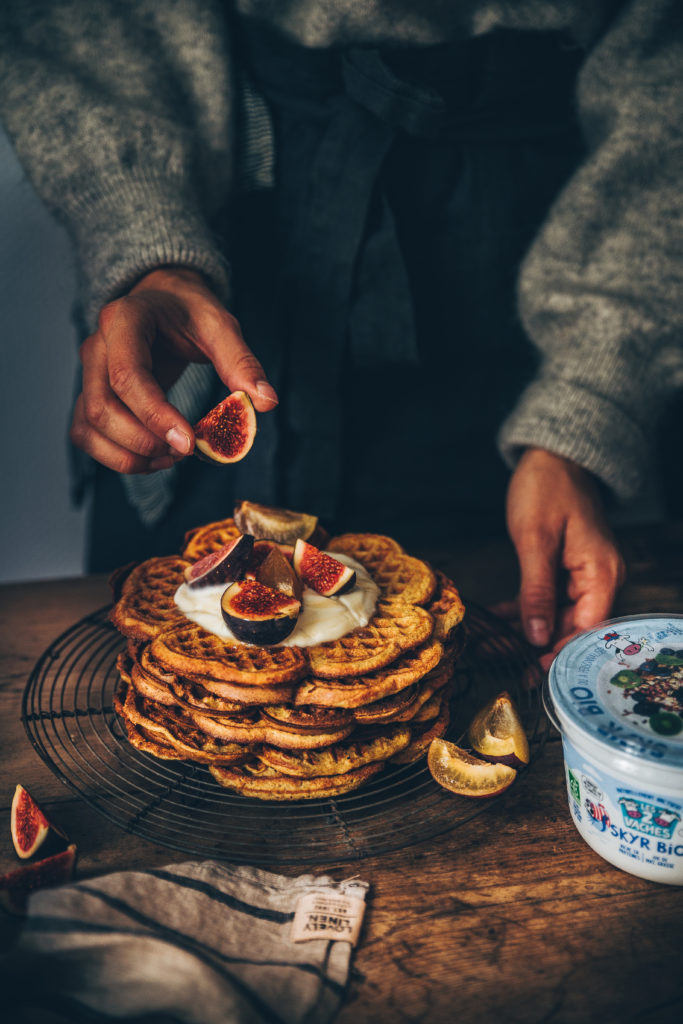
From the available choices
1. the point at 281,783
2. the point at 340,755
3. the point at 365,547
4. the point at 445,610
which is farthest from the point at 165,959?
the point at 365,547

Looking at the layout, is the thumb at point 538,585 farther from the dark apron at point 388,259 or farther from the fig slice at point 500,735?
the dark apron at point 388,259

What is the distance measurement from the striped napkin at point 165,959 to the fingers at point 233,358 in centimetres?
104

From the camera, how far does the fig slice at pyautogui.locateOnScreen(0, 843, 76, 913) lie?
1392 millimetres

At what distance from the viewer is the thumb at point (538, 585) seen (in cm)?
217

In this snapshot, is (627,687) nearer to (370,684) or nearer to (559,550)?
(370,684)

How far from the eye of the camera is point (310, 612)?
69.0 inches

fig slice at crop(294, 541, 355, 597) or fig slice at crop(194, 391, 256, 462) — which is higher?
fig slice at crop(194, 391, 256, 462)

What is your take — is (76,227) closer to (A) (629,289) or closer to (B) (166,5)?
(B) (166,5)

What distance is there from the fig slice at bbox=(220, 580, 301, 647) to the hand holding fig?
0.87m

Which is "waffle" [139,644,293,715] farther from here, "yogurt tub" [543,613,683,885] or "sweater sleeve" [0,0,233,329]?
"sweater sleeve" [0,0,233,329]

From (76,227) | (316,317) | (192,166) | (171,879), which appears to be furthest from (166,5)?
(171,879)

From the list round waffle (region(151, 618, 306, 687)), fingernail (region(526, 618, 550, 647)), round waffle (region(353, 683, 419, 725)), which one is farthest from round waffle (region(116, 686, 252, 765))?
fingernail (region(526, 618, 550, 647))

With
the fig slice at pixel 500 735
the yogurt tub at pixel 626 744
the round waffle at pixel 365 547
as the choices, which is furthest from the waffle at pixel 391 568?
the yogurt tub at pixel 626 744

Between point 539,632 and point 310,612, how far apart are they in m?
0.76
